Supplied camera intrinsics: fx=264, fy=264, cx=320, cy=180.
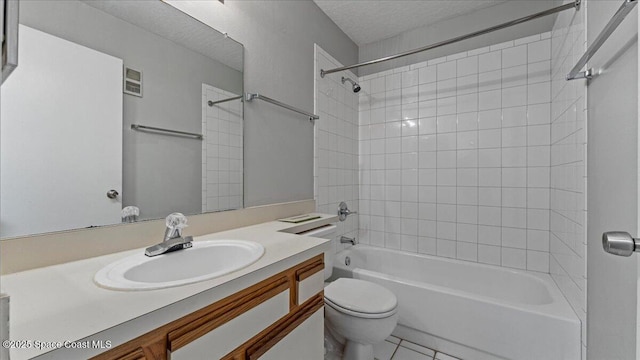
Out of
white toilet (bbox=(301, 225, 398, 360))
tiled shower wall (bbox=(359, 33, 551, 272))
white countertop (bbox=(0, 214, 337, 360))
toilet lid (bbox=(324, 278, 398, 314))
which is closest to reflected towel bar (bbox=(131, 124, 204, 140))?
white countertop (bbox=(0, 214, 337, 360))

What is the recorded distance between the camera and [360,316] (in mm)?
1403

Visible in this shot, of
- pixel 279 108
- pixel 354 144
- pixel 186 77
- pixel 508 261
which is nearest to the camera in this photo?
pixel 186 77

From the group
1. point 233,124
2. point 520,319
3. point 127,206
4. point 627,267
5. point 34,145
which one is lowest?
point 520,319

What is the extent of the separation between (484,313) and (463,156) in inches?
49.2

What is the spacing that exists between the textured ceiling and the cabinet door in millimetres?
2213

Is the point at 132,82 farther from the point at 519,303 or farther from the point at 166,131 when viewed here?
the point at 519,303

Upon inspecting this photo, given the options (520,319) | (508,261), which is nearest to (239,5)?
(520,319)

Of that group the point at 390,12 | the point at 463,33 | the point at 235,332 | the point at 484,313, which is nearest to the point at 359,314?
the point at 484,313

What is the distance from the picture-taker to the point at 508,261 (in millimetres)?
2084

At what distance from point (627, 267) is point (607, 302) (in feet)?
0.93

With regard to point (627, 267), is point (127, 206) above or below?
above

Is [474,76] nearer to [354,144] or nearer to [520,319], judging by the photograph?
[354,144]

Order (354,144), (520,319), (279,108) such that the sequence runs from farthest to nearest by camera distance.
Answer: (354,144) → (279,108) → (520,319)

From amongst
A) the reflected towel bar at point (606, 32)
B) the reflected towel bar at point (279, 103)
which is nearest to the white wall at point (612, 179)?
the reflected towel bar at point (606, 32)
